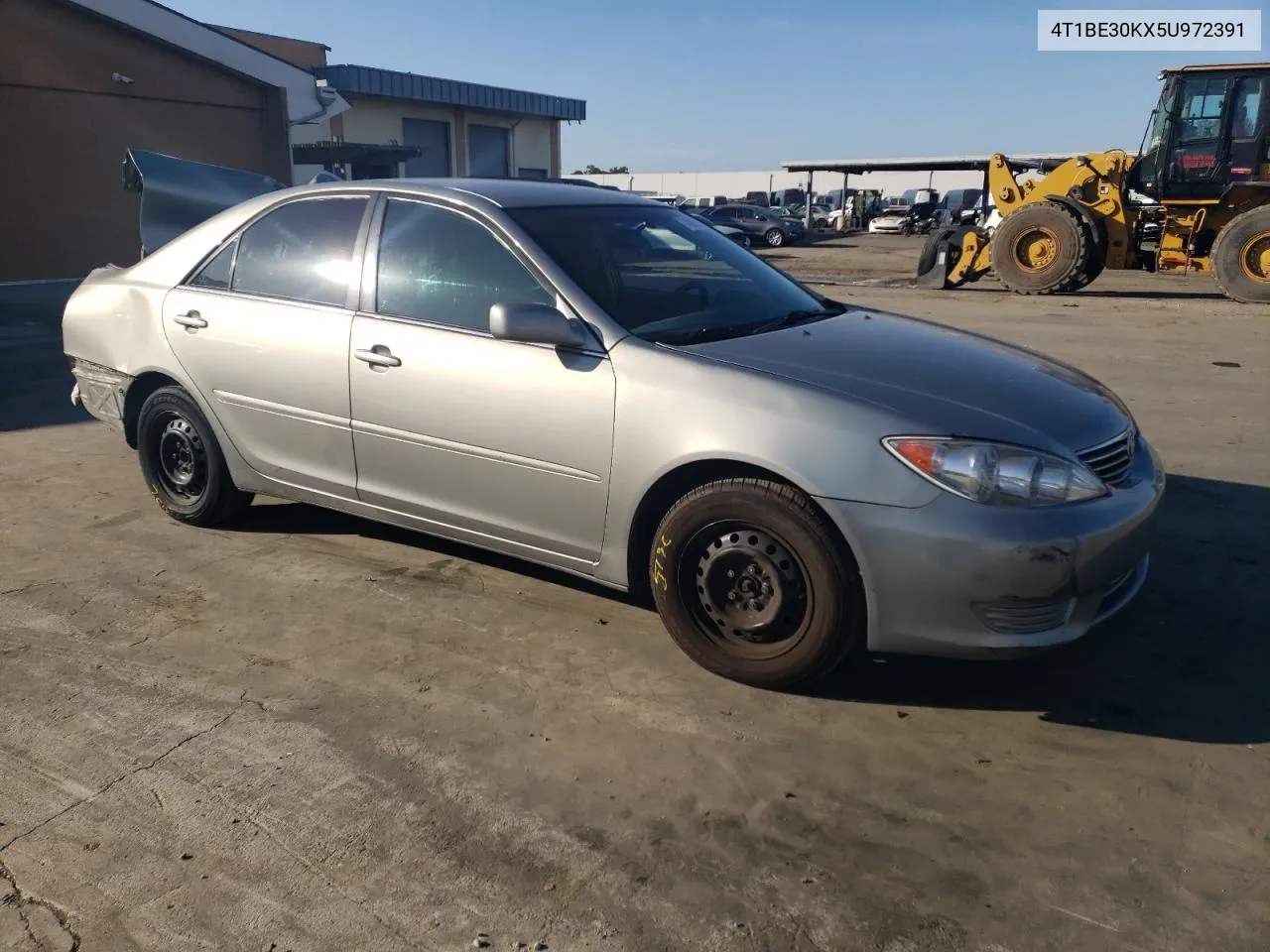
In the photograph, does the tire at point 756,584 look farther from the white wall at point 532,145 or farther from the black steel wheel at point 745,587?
the white wall at point 532,145

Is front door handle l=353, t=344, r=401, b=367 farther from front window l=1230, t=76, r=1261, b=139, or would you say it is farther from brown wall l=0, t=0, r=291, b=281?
brown wall l=0, t=0, r=291, b=281

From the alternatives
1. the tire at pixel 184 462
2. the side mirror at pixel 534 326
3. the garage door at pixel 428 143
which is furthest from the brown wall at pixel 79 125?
the side mirror at pixel 534 326

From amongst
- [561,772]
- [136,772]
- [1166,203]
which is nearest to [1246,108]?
[1166,203]

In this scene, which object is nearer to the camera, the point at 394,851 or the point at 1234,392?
the point at 394,851

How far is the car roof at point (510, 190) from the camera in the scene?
4031 millimetres

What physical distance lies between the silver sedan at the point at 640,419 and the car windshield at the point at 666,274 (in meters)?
0.02

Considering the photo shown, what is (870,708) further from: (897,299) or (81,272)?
(81,272)

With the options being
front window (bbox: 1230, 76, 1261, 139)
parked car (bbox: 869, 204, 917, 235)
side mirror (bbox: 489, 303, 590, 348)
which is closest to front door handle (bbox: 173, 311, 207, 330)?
side mirror (bbox: 489, 303, 590, 348)

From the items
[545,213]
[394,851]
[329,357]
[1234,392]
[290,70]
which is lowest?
[394,851]

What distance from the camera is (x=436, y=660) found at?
3541mm

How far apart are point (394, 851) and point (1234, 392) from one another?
7.83 m

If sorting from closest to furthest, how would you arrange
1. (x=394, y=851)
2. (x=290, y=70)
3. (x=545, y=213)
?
1. (x=394, y=851)
2. (x=545, y=213)
3. (x=290, y=70)

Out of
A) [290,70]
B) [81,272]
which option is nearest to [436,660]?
[81,272]

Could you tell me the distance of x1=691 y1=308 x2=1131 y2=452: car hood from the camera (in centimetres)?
310
